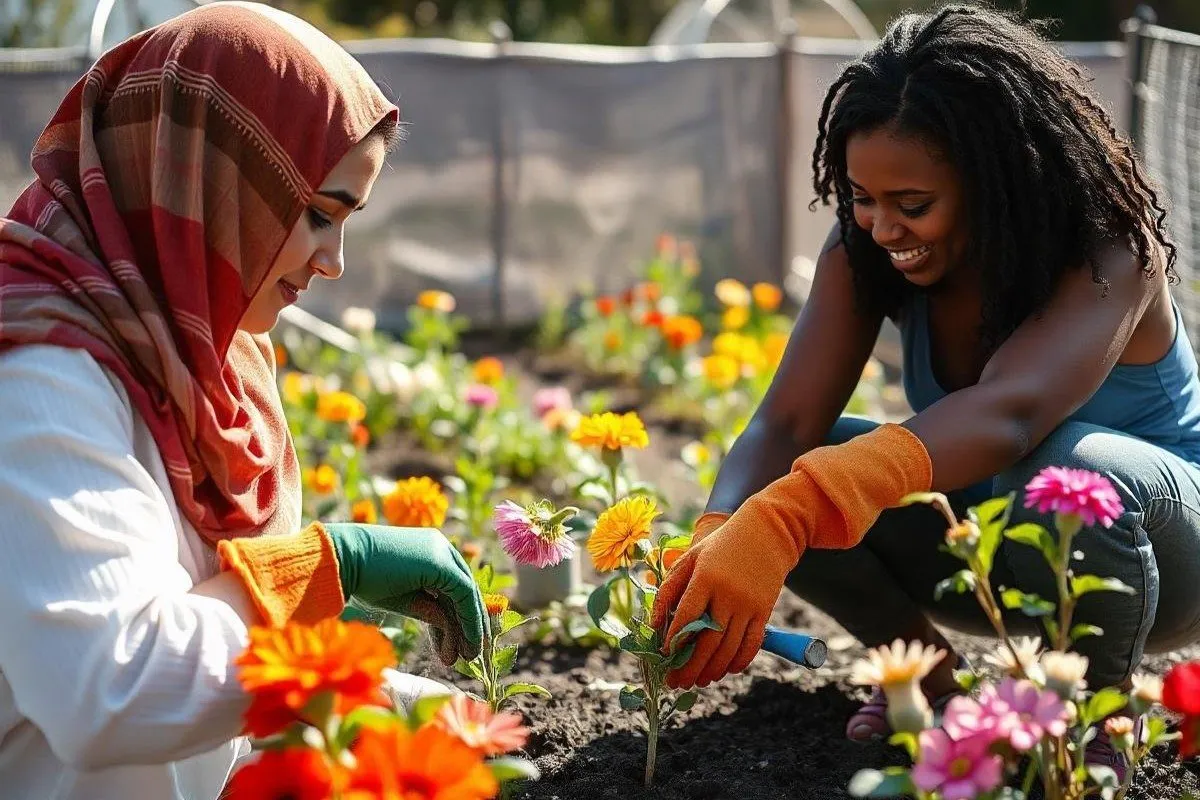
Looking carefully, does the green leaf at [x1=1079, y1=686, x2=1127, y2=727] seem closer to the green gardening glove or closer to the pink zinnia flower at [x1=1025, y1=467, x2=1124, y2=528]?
the pink zinnia flower at [x1=1025, y1=467, x2=1124, y2=528]

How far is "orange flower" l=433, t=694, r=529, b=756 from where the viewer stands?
1.23 metres

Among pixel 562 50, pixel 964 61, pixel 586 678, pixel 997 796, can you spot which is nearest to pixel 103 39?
pixel 562 50

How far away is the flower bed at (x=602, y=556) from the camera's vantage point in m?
1.86

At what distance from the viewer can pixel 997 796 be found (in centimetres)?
130

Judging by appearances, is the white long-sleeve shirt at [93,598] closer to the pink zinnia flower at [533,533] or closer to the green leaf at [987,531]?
the pink zinnia flower at [533,533]

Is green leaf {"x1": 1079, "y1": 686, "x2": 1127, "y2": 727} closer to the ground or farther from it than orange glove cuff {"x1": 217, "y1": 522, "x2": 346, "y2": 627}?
closer to the ground

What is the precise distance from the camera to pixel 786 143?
Answer: 20.4 ft

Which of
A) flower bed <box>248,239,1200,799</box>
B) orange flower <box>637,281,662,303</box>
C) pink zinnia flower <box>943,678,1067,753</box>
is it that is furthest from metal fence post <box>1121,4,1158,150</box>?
pink zinnia flower <box>943,678,1067,753</box>

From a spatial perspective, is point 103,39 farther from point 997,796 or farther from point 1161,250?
point 997,796

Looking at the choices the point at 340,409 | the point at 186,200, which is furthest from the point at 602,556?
the point at 340,409

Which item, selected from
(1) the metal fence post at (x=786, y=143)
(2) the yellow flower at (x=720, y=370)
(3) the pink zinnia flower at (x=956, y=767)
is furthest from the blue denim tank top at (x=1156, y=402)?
(1) the metal fence post at (x=786, y=143)

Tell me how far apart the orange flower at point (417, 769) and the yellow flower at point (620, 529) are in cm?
72

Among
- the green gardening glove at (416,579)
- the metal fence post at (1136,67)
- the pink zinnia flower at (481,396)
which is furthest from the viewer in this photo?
the metal fence post at (1136,67)

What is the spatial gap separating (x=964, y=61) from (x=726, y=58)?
4246 millimetres
